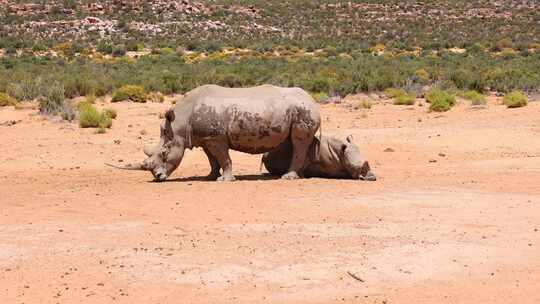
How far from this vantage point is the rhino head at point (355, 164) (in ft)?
45.1

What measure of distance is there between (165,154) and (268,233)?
445 centimetres

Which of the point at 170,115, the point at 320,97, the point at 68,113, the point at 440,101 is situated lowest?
the point at 320,97

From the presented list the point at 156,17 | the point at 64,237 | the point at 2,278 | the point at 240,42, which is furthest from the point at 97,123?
the point at 156,17

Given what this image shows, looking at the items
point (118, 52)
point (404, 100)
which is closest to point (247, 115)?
point (404, 100)

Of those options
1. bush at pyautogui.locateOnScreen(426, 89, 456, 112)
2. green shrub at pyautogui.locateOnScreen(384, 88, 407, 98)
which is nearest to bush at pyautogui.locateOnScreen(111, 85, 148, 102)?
green shrub at pyautogui.locateOnScreen(384, 88, 407, 98)

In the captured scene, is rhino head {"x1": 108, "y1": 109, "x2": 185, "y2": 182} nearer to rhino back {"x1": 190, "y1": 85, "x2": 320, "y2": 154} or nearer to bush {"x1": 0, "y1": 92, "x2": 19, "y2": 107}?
rhino back {"x1": 190, "y1": 85, "x2": 320, "y2": 154}

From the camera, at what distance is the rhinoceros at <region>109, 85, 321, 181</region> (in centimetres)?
1327

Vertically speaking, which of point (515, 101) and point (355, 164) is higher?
point (355, 164)

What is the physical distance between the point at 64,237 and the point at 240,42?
5389cm

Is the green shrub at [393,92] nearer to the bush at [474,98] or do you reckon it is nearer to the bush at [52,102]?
the bush at [474,98]

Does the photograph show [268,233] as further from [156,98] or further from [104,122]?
[156,98]

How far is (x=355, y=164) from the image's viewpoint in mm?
13719

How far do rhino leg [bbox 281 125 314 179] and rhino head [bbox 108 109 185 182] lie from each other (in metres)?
1.82

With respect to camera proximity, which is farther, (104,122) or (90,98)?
(90,98)
